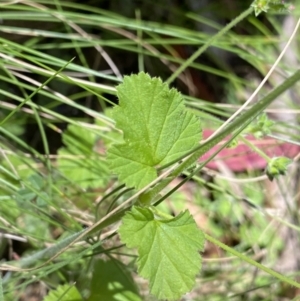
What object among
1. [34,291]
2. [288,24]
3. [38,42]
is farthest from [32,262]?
[288,24]

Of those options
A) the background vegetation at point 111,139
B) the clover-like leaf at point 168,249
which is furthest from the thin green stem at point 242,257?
Answer: the background vegetation at point 111,139

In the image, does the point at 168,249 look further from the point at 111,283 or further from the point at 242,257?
the point at 111,283

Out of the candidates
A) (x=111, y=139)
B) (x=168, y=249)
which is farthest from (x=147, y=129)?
(x=111, y=139)

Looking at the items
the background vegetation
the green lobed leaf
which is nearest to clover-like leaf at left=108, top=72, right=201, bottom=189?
the background vegetation

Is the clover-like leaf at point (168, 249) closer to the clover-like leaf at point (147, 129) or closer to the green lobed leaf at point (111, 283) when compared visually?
the clover-like leaf at point (147, 129)

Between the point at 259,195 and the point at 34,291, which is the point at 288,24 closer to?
the point at 259,195

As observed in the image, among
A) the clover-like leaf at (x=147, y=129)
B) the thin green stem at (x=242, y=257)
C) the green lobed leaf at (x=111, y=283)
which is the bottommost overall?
the green lobed leaf at (x=111, y=283)
